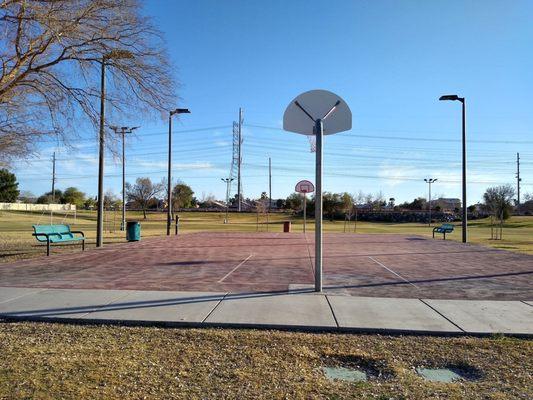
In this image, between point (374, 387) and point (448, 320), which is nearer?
point (374, 387)

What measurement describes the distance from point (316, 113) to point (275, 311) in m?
4.44

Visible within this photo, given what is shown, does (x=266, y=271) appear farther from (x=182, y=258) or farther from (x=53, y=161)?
(x=53, y=161)

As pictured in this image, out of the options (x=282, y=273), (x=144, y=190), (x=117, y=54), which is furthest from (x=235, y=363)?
(x=144, y=190)

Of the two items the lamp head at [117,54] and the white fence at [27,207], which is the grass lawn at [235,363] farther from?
the white fence at [27,207]

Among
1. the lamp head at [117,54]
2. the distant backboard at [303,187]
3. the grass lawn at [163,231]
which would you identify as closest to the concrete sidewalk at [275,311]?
the lamp head at [117,54]

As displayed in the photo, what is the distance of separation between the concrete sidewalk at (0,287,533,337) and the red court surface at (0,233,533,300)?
81cm

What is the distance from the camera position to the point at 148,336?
600 cm

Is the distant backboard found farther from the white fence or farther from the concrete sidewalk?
the white fence

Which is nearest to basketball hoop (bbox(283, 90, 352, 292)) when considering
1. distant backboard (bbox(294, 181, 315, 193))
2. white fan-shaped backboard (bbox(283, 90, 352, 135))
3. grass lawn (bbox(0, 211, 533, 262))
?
white fan-shaped backboard (bbox(283, 90, 352, 135))

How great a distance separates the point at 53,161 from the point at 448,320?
105 metres

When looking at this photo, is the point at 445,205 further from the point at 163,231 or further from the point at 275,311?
the point at 275,311

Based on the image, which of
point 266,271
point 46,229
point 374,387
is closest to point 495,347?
point 374,387

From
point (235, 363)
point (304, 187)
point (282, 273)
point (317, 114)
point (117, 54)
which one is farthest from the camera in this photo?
point (304, 187)

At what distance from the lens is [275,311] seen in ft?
24.3
